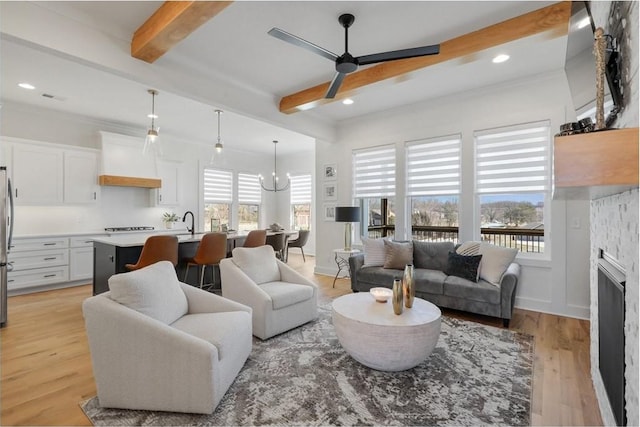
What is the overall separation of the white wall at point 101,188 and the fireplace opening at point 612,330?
689cm

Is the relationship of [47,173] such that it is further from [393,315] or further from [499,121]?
[499,121]

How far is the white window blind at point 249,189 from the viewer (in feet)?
27.7

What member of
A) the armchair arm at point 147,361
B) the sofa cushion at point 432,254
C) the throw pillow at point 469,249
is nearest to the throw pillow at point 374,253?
the sofa cushion at point 432,254

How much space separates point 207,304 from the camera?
251 centimetres

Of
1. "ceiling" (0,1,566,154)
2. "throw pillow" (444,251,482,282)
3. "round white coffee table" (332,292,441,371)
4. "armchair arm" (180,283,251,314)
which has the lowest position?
"round white coffee table" (332,292,441,371)

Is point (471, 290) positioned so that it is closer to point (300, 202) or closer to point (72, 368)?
point (72, 368)

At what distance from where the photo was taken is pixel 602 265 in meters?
1.83

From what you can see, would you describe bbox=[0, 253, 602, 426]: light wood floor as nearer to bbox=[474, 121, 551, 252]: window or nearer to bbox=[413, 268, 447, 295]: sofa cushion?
bbox=[413, 268, 447, 295]: sofa cushion

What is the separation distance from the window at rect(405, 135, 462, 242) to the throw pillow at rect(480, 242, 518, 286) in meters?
1.05

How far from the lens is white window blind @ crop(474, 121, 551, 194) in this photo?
3822 mm

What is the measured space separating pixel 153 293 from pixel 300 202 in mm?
6842

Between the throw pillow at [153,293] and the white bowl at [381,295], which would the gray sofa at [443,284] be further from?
the throw pillow at [153,293]

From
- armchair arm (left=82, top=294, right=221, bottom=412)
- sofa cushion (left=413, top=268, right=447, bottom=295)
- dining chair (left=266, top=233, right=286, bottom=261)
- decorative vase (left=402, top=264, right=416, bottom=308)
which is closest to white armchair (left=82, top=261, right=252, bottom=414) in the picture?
armchair arm (left=82, top=294, right=221, bottom=412)

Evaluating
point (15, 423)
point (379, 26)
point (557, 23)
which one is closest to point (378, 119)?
point (379, 26)
